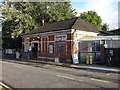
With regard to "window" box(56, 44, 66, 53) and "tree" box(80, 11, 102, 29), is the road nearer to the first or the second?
"window" box(56, 44, 66, 53)

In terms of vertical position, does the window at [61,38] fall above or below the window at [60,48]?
above

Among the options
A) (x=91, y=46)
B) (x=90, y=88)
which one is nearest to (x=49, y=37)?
(x=91, y=46)

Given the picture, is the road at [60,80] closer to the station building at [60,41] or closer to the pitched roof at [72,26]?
the station building at [60,41]

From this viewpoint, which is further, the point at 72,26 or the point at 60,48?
the point at 60,48

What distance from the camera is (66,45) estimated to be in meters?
18.1

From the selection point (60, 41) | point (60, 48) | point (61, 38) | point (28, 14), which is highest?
point (28, 14)

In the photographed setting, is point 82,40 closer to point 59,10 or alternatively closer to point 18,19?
point 18,19

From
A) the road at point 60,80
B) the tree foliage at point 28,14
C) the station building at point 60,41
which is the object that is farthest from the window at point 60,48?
the tree foliage at point 28,14

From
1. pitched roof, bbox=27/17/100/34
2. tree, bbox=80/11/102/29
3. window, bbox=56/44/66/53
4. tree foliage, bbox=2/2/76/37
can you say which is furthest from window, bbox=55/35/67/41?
tree, bbox=80/11/102/29

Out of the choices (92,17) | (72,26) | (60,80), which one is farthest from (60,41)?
(92,17)

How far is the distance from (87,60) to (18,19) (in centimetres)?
1810

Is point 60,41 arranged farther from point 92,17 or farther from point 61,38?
point 92,17

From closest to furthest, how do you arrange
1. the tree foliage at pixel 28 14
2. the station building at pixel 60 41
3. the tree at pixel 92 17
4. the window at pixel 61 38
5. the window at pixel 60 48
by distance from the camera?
the station building at pixel 60 41 → the window at pixel 61 38 → the window at pixel 60 48 → the tree foliage at pixel 28 14 → the tree at pixel 92 17

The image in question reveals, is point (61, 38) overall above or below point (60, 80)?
above
